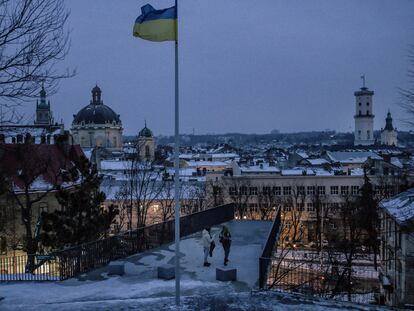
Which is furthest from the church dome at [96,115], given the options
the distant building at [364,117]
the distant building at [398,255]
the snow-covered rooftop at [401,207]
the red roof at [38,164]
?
the snow-covered rooftop at [401,207]

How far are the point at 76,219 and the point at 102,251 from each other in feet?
39.6

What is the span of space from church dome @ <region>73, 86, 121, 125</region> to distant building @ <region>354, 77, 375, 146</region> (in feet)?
277

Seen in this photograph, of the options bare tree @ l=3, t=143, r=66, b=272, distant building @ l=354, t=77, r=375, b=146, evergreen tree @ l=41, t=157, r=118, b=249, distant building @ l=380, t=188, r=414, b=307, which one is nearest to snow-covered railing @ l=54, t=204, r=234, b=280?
evergreen tree @ l=41, t=157, r=118, b=249

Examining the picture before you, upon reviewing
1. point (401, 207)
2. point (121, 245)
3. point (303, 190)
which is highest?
Result: point (121, 245)

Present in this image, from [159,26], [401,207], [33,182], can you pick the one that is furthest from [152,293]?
[33,182]

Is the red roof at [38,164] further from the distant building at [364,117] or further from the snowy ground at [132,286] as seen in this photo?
→ the distant building at [364,117]

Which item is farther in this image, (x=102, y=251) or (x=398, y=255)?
(x=398, y=255)

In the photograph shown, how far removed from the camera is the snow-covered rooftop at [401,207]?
103 ft

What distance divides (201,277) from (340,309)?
484 cm

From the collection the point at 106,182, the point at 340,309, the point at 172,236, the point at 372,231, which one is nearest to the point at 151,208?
the point at 106,182

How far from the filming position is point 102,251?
60.3 ft

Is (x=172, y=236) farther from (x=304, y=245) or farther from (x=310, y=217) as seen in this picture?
(x=310, y=217)

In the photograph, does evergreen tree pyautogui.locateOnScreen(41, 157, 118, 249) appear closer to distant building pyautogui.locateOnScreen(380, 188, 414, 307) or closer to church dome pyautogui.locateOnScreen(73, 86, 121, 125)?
distant building pyautogui.locateOnScreen(380, 188, 414, 307)

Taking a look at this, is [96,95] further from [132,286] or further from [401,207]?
[132,286]
